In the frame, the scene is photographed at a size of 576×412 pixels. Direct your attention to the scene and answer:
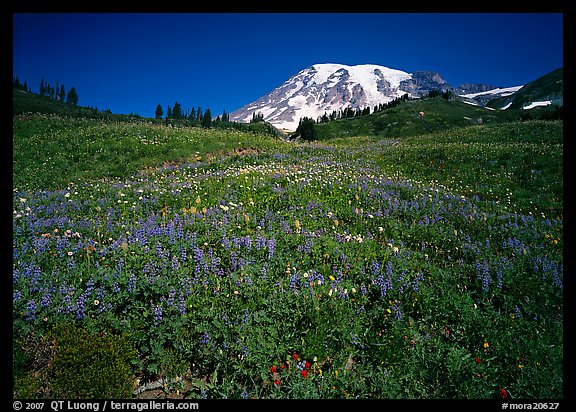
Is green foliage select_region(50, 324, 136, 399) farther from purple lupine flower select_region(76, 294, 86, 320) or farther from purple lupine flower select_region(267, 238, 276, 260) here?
purple lupine flower select_region(267, 238, 276, 260)

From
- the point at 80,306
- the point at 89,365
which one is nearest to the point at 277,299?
the point at 89,365

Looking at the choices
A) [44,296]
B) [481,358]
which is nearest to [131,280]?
[44,296]

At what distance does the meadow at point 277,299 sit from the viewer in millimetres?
3844

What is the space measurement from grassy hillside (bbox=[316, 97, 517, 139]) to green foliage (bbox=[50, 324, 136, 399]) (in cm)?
10376

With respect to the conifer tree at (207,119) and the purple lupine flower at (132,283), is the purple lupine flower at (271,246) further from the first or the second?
the conifer tree at (207,119)

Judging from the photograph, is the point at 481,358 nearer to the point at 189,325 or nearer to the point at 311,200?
the point at 189,325

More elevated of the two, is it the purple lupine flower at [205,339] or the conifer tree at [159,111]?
the conifer tree at [159,111]

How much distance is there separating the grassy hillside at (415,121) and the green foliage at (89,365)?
103757 mm

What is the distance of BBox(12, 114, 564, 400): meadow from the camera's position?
384 centimetres

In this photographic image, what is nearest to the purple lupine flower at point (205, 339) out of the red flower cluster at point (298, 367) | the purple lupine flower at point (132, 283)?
the red flower cluster at point (298, 367)

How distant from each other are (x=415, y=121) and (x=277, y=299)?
126364 mm
